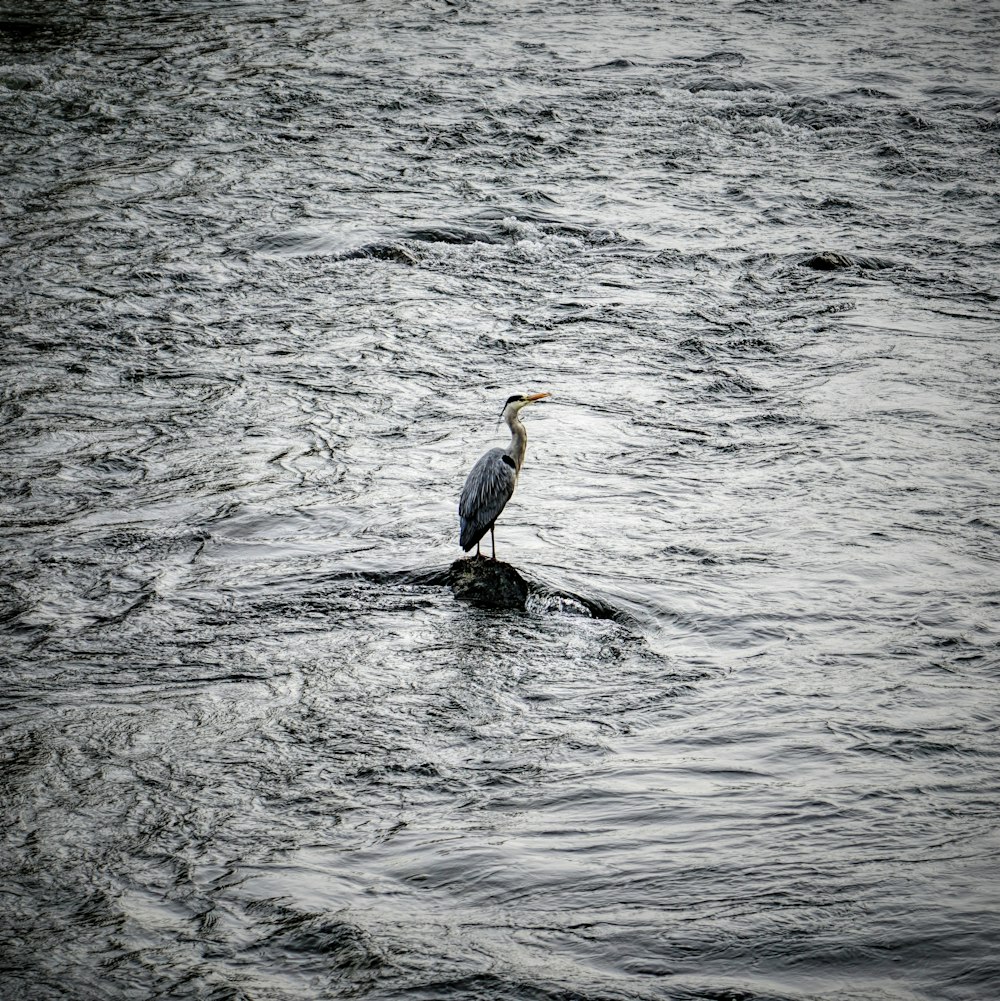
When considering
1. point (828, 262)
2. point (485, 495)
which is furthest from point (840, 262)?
point (485, 495)

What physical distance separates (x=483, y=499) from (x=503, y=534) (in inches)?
29.7

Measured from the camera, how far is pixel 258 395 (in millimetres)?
9266

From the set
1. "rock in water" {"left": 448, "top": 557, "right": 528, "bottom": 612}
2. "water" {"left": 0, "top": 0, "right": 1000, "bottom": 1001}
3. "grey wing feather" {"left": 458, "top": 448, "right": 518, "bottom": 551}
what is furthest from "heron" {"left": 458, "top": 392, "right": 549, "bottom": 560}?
"water" {"left": 0, "top": 0, "right": 1000, "bottom": 1001}

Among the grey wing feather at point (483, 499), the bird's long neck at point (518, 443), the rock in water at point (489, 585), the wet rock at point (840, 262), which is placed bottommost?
the rock in water at point (489, 585)

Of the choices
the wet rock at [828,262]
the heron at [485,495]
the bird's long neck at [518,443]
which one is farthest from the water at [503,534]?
the bird's long neck at [518,443]

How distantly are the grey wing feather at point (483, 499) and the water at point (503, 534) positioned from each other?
32cm

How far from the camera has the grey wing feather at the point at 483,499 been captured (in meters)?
7.08

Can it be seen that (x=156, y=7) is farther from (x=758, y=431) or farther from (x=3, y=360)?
(x=758, y=431)

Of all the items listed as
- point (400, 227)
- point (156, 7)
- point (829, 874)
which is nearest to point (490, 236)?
point (400, 227)

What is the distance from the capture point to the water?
4.98 m

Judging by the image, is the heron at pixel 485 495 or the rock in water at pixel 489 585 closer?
the rock in water at pixel 489 585

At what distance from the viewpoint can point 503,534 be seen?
780 centimetres

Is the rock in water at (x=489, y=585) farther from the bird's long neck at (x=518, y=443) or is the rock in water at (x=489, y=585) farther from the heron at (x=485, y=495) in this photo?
the bird's long neck at (x=518, y=443)

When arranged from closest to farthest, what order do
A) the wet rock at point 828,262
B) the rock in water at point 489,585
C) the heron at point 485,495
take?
1. the rock in water at point 489,585
2. the heron at point 485,495
3. the wet rock at point 828,262
